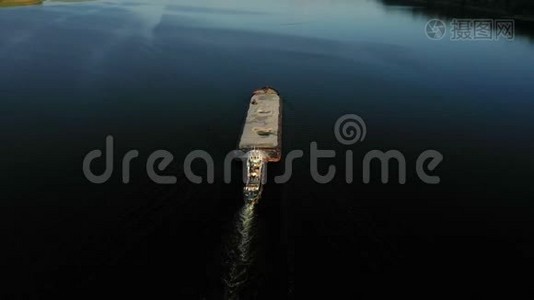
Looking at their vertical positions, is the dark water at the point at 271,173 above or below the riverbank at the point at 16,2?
below

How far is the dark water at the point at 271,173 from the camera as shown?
132 ft

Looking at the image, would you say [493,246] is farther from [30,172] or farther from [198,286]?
[30,172]

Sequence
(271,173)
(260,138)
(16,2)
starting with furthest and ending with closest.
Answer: (16,2) < (260,138) < (271,173)

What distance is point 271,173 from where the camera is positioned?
56000 millimetres

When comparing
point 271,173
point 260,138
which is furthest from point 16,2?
point 271,173

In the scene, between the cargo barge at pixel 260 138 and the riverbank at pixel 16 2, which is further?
the riverbank at pixel 16 2

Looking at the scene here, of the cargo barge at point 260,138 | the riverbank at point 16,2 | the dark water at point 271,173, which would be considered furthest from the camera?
the riverbank at point 16,2

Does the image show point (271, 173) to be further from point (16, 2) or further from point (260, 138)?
point (16, 2)

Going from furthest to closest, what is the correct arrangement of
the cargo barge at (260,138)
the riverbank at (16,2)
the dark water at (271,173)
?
the riverbank at (16,2) → the cargo barge at (260,138) → the dark water at (271,173)

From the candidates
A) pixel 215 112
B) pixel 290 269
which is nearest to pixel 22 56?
pixel 215 112

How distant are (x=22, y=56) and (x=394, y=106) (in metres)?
87.8

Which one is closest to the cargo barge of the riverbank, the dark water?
the dark water

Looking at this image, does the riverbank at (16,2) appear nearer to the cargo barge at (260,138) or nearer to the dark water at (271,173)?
the dark water at (271,173)

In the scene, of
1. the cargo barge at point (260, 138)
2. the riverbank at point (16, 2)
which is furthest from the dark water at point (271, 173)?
the riverbank at point (16, 2)
